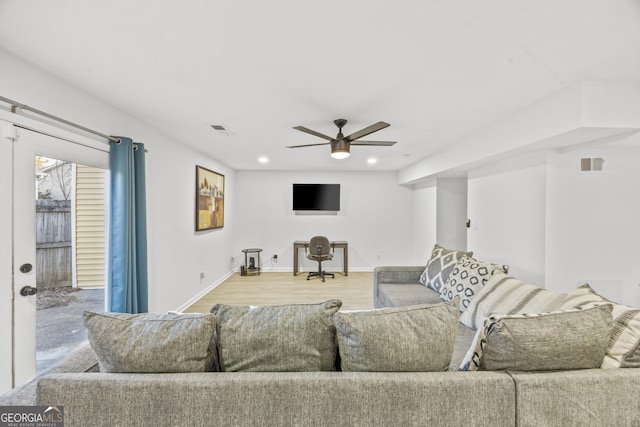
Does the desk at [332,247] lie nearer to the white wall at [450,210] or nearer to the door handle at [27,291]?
the white wall at [450,210]

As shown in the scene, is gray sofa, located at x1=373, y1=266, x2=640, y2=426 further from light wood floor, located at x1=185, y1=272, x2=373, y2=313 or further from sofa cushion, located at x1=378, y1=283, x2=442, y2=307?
light wood floor, located at x1=185, y1=272, x2=373, y2=313

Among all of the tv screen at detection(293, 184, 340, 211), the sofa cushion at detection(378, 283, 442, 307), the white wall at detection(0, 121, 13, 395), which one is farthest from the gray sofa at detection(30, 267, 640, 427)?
the tv screen at detection(293, 184, 340, 211)

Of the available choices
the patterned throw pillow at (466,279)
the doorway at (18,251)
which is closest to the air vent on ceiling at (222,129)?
the doorway at (18,251)

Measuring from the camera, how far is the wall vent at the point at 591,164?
2635 mm

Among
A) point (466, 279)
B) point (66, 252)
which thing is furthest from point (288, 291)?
point (66, 252)

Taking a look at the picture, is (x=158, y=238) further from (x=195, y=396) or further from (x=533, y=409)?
(x=533, y=409)

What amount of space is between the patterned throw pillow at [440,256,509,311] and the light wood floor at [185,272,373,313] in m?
1.63

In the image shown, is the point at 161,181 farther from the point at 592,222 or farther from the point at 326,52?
the point at 592,222

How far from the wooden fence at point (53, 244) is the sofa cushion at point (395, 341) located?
6.90 feet

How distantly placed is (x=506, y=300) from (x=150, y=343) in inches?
81.6

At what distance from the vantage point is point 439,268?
2855mm

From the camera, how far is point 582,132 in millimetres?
2086

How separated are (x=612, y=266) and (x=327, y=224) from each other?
443 cm

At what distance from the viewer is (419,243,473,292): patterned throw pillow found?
2.74 metres
